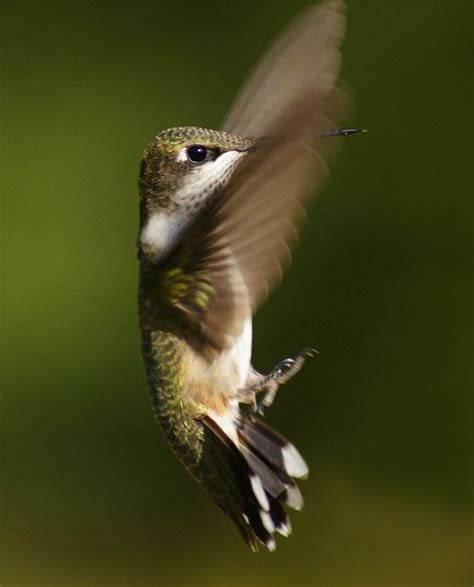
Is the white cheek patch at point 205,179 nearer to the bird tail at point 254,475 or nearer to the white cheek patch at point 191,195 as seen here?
the white cheek patch at point 191,195

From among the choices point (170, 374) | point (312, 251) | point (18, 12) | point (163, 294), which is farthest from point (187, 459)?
point (18, 12)

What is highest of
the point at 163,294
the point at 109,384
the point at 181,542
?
the point at 163,294

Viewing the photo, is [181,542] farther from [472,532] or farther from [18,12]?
[18,12]

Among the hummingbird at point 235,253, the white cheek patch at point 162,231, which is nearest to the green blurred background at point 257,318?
the hummingbird at point 235,253

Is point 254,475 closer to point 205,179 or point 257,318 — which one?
point 205,179

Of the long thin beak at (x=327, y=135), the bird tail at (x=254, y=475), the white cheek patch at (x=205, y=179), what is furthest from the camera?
the bird tail at (x=254, y=475)

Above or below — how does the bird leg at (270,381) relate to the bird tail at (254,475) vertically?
above

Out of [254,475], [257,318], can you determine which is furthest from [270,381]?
[257,318]
